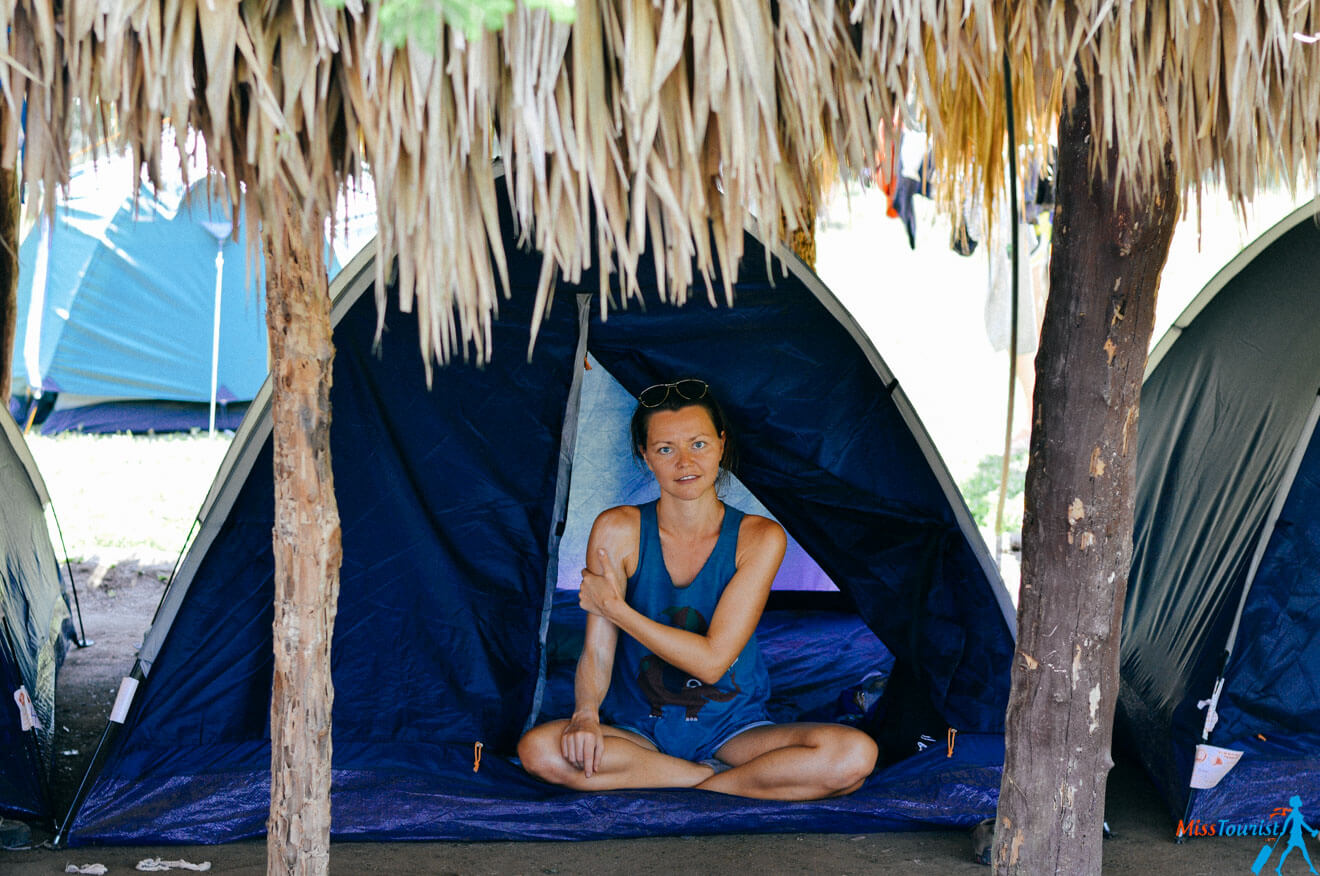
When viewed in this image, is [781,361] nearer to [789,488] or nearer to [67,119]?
[789,488]

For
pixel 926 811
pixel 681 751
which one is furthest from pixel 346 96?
pixel 926 811

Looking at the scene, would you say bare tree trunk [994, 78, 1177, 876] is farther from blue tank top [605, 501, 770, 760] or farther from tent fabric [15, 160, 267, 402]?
tent fabric [15, 160, 267, 402]

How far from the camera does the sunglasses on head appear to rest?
10.3ft

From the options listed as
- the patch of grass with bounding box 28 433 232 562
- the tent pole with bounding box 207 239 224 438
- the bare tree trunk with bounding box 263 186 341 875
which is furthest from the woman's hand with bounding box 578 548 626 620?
the tent pole with bounding box 207 239 224 438

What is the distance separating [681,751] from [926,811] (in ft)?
2.01

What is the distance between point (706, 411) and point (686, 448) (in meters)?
0.11

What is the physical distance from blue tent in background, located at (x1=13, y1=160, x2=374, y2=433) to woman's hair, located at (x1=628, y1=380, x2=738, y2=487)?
14.8 ft

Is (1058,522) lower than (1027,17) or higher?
lower

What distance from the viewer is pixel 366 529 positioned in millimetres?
3121

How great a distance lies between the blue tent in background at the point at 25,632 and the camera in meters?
2.87

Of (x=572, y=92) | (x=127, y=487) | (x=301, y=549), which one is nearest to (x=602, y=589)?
(x=301, y=549)

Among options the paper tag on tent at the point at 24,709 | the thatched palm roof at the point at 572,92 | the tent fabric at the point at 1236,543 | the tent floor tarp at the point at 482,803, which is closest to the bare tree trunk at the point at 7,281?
the paper tag on tent at the point at 24,709

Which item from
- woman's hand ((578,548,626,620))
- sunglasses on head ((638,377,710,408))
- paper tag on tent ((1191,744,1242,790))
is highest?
sunglasses on head ((638,377,710,408))

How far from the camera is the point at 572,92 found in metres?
1.78
